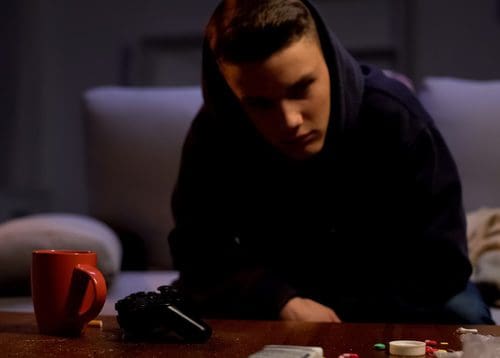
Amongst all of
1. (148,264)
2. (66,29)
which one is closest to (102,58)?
(66,29)

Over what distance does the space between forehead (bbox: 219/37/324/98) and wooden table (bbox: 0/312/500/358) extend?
0.35 m

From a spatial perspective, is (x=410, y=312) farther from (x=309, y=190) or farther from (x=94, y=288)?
(x=94, y=288)

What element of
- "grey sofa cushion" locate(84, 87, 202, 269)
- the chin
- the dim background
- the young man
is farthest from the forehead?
the dim background

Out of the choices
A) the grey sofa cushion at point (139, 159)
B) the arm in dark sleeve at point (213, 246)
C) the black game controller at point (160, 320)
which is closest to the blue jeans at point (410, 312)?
the arm in dark sleeve at point (213, 246)

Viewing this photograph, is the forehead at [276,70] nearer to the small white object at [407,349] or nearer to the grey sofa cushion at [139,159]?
the small white object at [407,349]

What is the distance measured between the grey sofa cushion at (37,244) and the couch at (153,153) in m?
0.08

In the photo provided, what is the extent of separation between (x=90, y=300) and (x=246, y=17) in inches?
19.6

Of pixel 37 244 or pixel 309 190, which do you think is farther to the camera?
pixel 37 244

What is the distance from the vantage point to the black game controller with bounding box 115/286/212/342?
81cm

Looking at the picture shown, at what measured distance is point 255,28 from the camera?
1.12 m

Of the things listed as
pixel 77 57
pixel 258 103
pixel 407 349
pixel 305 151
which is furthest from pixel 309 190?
pixel 77 57

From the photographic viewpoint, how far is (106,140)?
201 centimetres

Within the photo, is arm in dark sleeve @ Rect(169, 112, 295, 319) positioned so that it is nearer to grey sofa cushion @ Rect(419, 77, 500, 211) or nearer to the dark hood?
the dark hood

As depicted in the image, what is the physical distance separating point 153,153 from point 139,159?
0.13 feet
